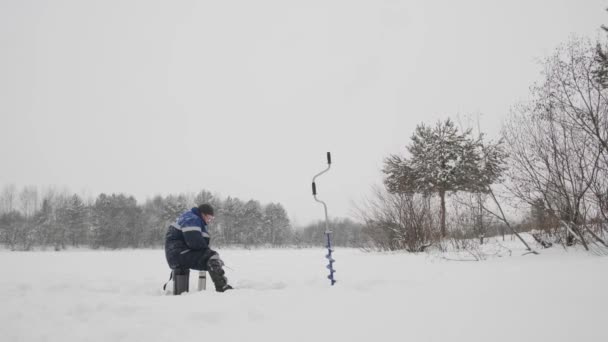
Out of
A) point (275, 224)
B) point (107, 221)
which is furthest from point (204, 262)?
point (275, 224)

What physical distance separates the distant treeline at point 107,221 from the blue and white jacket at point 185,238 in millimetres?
39948

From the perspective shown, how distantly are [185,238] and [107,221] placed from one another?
49.2 metres

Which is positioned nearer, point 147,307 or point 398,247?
point 147,307

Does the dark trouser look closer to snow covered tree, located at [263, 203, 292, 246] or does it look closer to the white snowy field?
the white snowy field

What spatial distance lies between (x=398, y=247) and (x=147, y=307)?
911cm

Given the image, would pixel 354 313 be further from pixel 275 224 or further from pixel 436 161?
pixel 275 224

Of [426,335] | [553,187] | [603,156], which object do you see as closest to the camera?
[426,335]

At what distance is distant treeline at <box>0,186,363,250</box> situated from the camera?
41312mm

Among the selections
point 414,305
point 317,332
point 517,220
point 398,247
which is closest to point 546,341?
point 414,305

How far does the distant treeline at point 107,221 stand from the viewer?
1626 inches

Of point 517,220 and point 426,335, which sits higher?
point 517,220

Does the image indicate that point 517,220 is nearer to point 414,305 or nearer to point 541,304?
point 541,304

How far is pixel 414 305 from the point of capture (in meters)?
2.81

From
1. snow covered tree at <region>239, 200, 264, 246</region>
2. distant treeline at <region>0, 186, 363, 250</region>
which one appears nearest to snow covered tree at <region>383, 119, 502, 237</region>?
distant treeline at <region>0, 186, 363, 250</region>
